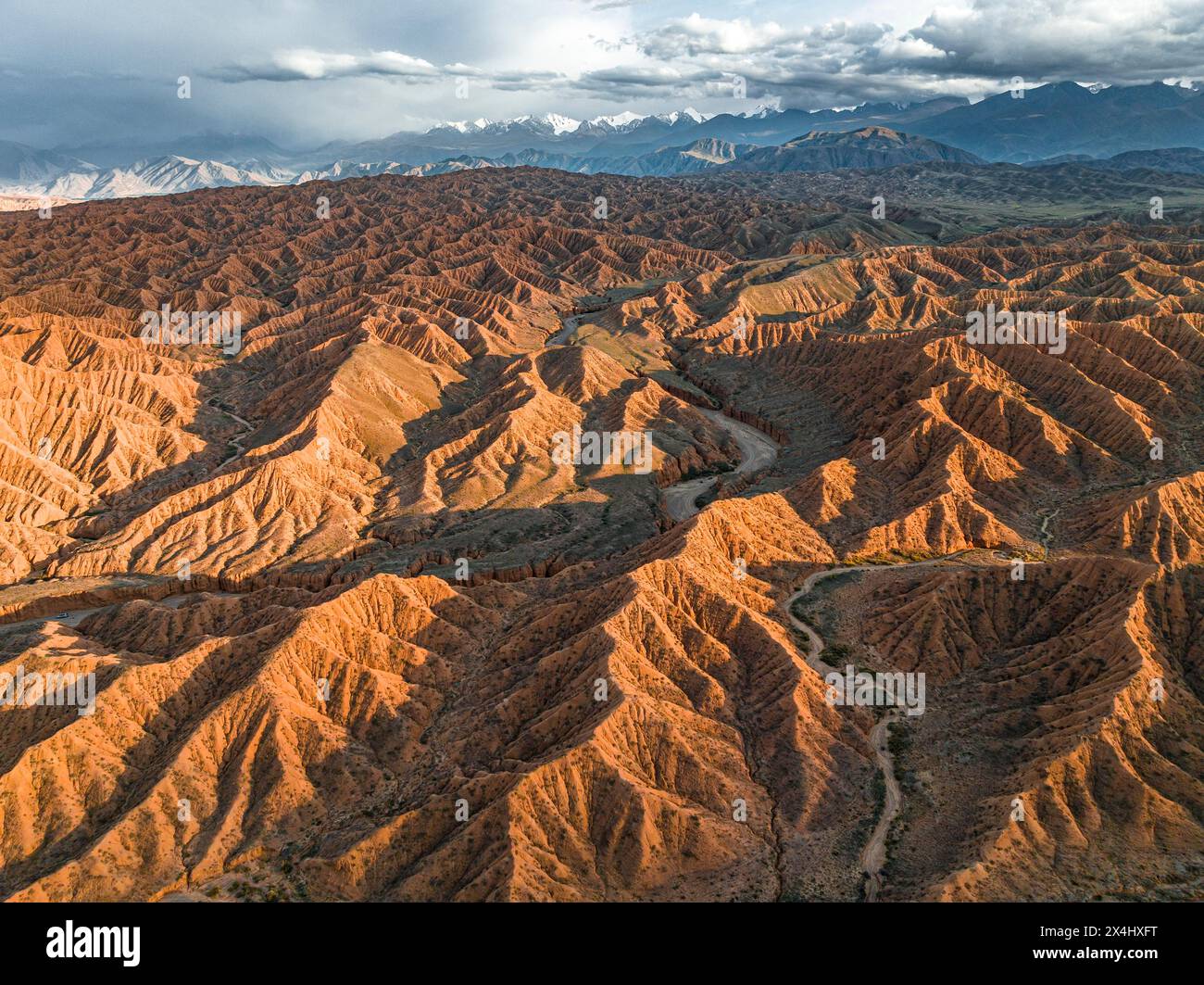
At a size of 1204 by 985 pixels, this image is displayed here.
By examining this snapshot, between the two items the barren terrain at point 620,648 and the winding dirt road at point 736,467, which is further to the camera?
the winding dirt road at point 736,467

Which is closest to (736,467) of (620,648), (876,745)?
(620,648)

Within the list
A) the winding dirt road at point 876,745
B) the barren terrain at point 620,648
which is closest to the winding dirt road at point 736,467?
the barren terrain at point 620,648

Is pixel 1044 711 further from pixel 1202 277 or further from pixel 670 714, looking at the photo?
pixel 1202 277

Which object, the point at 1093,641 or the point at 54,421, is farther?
the point at 54,421

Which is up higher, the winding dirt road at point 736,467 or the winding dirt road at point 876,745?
the winding dirt road at point 736,467

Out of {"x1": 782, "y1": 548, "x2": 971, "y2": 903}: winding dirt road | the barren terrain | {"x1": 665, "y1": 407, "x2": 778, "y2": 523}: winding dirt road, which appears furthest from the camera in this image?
{"x1": 665, "y1": 407, "x2": 778, "y2": 523}: winding dirt road

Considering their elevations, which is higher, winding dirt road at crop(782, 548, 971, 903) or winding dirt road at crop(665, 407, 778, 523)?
winding dirt road at crop(665, 407, 778, 523)

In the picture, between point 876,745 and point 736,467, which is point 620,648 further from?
point 736,467

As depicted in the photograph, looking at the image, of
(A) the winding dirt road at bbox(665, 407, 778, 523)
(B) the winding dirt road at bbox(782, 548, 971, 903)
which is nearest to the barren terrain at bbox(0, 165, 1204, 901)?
(B) the winding dirt road at bbox(782, 548, 971, 903)

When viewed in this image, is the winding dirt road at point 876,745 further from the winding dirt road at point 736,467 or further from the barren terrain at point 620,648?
the winding dirt road at point 736,467

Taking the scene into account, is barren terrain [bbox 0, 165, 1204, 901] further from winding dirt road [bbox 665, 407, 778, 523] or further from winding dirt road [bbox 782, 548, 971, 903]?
winding dirt road [bbox 665, 407, 778, 523]
